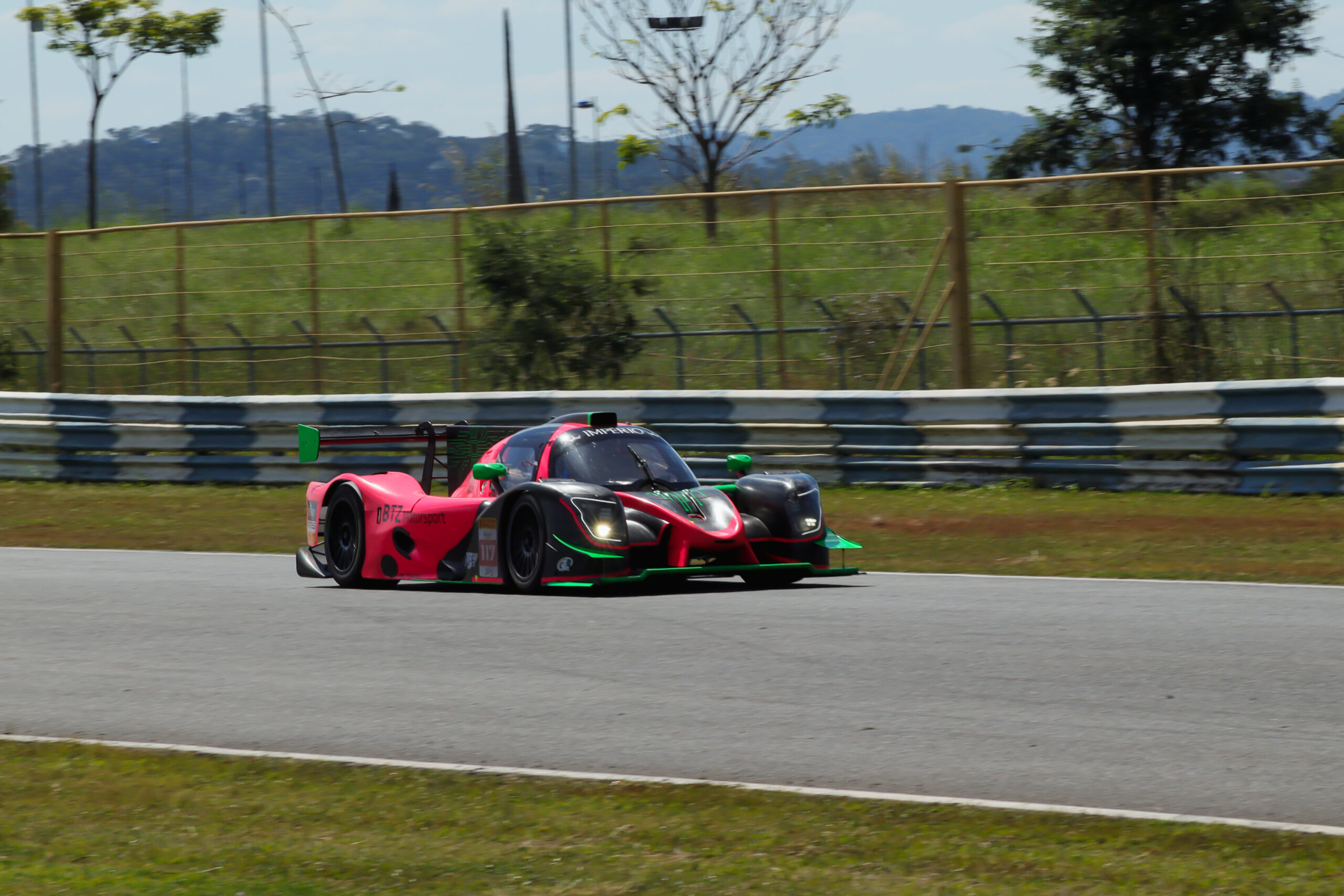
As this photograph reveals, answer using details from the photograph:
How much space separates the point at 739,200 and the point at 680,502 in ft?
32.5

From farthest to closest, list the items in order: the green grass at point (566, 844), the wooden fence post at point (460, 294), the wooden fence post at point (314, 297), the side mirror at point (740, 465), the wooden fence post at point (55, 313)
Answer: the wooden fence post at point (55, 313) → the wooden fence post at point (314, 297) → the wooden fence post at point (460, 294) → the side mirror at point (740, 465) → the green grass at point (566, 844)

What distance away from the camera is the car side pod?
11859mm

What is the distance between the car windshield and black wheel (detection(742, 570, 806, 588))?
28.1 inches

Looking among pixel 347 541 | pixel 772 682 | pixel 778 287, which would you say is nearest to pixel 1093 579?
pixel 772 682

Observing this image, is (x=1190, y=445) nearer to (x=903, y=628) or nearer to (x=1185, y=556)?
(x=1185, y=556)

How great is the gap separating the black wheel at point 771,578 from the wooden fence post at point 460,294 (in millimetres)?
9602

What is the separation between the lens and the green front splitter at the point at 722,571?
10.1 metres

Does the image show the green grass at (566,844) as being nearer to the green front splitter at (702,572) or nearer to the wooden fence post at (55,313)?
the green front splitter at (702,572)

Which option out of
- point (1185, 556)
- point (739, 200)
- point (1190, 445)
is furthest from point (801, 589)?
point (739, 200)

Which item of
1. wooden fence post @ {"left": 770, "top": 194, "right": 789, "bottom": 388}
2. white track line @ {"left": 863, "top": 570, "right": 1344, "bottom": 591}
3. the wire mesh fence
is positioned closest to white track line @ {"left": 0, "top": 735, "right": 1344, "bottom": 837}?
white track line @ {"left": 863, "top": 570, "right": 1344, "bottom": 591}

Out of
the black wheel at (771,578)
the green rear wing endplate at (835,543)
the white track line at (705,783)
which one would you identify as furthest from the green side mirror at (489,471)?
the white track line at (705,783)

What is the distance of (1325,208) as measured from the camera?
17062 millimetres

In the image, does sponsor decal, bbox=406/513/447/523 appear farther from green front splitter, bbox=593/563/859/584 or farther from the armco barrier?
the armco barrier

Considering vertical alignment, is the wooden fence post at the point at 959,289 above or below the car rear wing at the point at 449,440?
above
